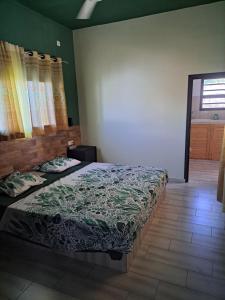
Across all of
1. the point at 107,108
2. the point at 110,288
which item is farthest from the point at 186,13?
the point at 110,288

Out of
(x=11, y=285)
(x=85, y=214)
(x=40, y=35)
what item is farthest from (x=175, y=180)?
(x=40, y=35)

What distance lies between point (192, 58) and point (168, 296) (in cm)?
338

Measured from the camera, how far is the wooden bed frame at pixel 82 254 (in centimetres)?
192

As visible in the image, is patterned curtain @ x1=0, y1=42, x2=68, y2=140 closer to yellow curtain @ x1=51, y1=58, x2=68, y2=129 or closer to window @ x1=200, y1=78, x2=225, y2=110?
yellow curtain @ x1=51, y1=58, x2=68, y2=129

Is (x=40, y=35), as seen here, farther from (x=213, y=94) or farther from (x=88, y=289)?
(x=213, y=94)

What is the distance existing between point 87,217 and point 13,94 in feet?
6.51

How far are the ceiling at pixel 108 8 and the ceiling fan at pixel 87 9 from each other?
0.20 feet

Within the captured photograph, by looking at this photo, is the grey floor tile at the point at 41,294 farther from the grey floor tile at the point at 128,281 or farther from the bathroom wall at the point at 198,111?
the bathroom wall at the point at 198,111

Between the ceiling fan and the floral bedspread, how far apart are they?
2588 millimetres

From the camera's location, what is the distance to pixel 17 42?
9.85ft

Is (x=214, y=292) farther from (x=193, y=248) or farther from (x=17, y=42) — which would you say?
(x=17, y=42)

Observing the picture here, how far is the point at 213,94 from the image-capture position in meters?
5.47

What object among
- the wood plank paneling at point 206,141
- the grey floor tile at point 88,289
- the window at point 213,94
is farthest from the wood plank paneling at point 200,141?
the grey floor tile at point 88,289

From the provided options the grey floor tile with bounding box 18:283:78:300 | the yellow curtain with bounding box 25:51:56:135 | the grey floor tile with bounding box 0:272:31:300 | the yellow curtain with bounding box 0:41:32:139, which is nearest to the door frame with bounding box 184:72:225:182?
the yellow curtain with bounding box 25:51:56:135
